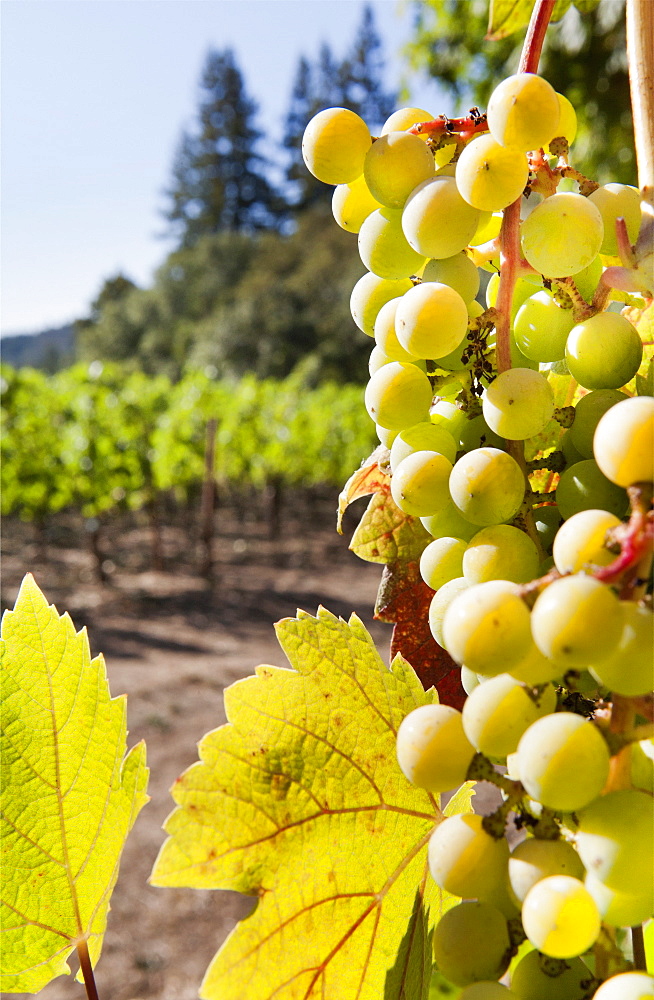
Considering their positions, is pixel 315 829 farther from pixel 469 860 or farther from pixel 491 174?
pixel 491 174

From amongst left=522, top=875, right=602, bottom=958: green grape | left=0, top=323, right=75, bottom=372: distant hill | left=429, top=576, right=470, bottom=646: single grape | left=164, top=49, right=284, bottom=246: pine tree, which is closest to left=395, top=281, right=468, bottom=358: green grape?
left=429, top=576, right=470, bottom=646: single grape

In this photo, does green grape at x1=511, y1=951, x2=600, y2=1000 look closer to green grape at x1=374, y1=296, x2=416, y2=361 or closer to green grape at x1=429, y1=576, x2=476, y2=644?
green grape at x1=429, y1=576, x2=476, y2=644

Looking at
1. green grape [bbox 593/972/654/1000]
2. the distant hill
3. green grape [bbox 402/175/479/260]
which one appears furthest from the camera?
the distant hill

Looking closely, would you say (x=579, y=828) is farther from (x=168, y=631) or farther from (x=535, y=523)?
(x=168, y=631)

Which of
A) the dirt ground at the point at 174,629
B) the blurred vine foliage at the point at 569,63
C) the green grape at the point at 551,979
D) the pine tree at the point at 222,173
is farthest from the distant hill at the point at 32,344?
the green grape at the point at 551,979

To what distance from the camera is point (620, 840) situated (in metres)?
0.24

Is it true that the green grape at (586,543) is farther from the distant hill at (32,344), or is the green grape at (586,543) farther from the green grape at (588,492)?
the distant hill at (32,344)

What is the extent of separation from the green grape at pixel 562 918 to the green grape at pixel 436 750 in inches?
1.8

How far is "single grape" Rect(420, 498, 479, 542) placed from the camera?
0.36m

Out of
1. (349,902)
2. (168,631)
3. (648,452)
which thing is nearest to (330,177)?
(648,452)

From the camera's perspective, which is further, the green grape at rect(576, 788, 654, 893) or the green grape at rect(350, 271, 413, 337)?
the green grape at rect(350, 271, 413, 337)

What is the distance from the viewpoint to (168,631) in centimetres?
585

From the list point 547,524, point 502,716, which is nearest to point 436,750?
point 502,716

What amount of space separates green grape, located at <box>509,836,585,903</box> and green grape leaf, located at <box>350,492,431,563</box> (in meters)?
0.20
